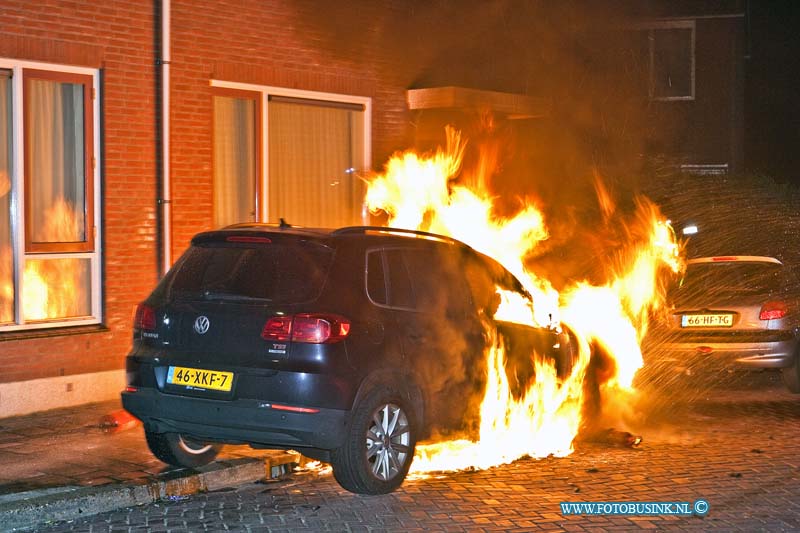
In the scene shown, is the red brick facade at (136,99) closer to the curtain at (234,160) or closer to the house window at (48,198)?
the house window at (48,198)

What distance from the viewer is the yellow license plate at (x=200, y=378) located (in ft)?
24.7

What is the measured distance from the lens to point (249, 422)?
293 inches

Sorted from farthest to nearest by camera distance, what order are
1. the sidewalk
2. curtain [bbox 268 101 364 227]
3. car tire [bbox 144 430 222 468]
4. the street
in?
curtain [bbox 268 101 364 227] → car tire [bbox 144 430 222 468] → the sidewalk → the street

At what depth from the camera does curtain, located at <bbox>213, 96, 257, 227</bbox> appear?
12742 millimetres

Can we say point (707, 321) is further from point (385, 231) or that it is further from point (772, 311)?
point (385, 231)

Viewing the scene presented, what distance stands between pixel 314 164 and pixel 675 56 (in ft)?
57.1

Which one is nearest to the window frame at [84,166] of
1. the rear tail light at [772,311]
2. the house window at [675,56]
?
the rear tail light at [772,311]

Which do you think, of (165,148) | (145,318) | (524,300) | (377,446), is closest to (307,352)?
(377,446)

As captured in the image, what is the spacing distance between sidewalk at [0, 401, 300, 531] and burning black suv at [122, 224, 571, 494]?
35cm

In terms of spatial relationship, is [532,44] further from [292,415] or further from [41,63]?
[292,415]

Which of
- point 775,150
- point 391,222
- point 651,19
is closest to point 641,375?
point 391,222

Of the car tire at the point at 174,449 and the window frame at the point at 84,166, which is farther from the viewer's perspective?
the window frame at the point at 84,166

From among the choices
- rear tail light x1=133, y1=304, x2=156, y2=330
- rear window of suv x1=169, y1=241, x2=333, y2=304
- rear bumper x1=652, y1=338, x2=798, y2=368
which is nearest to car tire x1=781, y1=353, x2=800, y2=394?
rear bumper x1=652, y1=338, x2=798, y2=368

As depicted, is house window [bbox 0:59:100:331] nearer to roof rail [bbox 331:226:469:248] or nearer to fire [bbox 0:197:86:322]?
fire [bbox 0:197:86:322]
